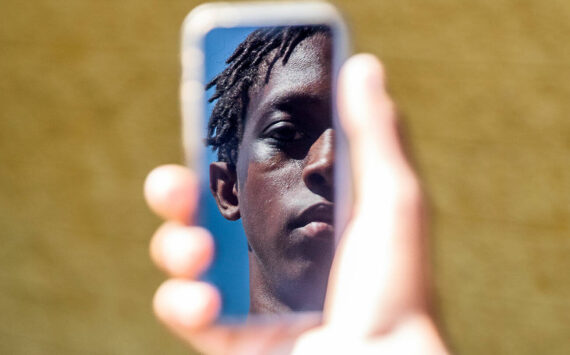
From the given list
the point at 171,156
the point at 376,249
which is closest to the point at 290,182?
the point at 376,249

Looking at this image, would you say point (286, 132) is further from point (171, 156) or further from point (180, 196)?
point (171, 156)

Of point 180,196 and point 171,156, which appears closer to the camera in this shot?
point 180,196

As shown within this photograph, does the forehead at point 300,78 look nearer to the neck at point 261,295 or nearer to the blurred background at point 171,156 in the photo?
the neck at point 261,295

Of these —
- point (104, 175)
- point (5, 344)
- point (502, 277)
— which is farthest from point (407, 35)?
point (5, 344)

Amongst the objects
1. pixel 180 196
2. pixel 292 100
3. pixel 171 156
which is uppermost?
pixel 292 100

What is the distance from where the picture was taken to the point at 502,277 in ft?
4.29

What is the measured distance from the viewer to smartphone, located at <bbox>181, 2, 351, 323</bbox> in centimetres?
72

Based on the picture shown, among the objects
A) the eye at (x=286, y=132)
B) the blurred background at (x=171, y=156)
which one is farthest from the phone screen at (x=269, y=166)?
the blurred background at (x=171, y=156)

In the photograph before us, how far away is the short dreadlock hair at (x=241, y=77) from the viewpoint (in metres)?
0.73

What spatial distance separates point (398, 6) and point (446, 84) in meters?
0.20

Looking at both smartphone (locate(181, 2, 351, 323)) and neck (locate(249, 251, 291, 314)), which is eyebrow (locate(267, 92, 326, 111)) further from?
neck (locate(249, 251, 291, 314))

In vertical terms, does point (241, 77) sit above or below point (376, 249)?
above

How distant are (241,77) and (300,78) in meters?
0.08

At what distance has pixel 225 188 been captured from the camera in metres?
0.76
